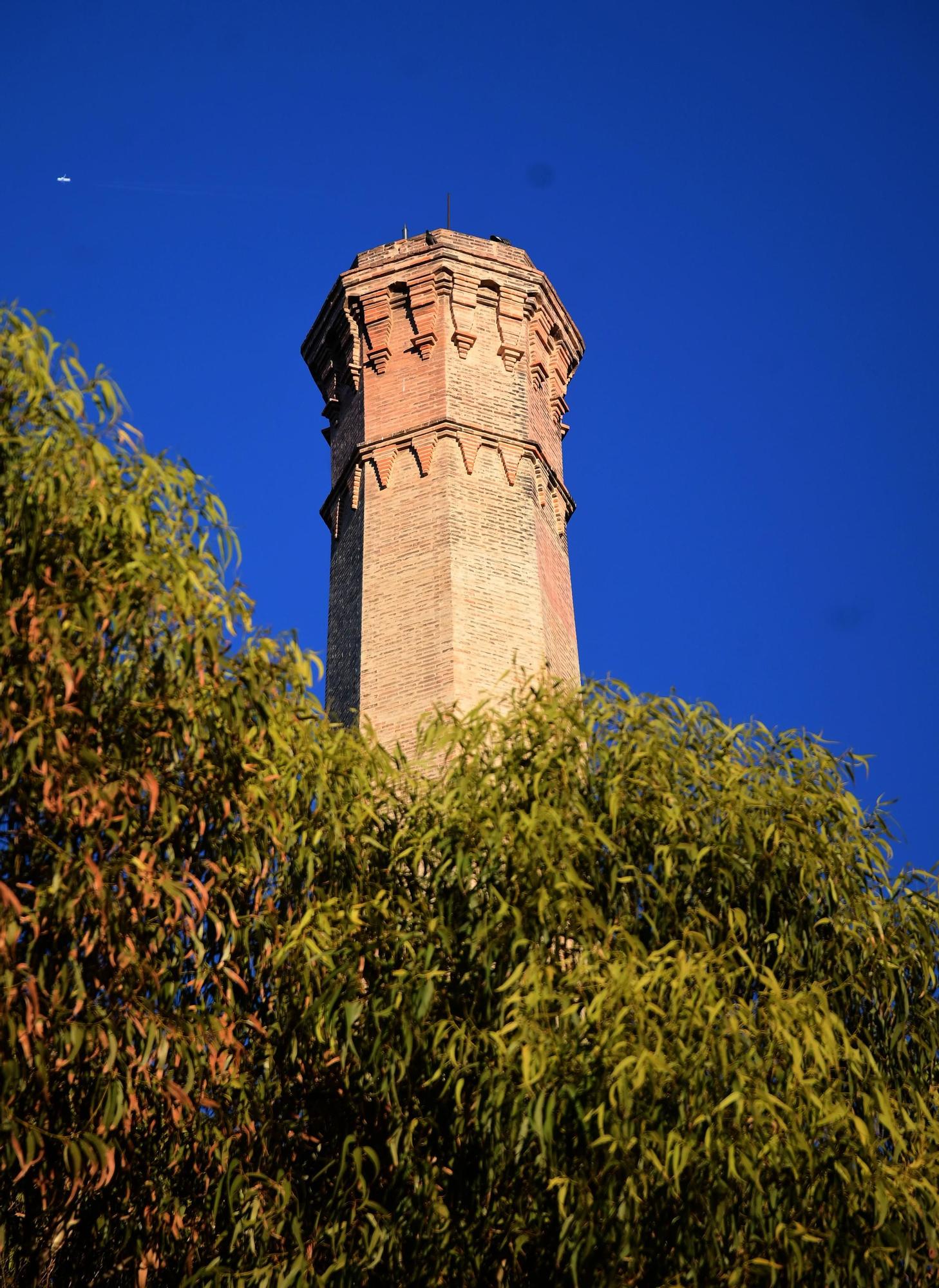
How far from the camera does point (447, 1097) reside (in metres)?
8.01

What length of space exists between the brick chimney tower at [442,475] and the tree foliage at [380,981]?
18.9 feet

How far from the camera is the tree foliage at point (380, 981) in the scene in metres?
7.16

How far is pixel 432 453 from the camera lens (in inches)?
662

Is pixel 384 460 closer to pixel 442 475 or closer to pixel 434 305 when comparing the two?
pixel 442 475

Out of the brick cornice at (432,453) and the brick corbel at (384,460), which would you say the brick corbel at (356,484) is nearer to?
the brick cornice at (432,453)

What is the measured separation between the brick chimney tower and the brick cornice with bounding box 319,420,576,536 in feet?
0.07

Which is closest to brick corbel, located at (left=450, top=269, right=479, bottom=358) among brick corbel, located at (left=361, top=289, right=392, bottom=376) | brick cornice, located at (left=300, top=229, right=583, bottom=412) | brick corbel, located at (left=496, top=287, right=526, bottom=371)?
brick cornice, located at (left=300, top=229, right=583, bottom=412)

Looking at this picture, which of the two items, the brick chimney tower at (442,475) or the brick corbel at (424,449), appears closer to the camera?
the brick chimney tower at (442,475)

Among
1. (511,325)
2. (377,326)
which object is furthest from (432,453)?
(511,325)

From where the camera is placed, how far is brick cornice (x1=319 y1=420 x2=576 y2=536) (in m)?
16.9

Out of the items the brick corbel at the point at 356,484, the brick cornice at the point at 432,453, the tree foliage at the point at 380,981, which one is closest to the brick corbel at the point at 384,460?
the brick cornice at the point at 432,453

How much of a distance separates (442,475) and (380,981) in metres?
9.13

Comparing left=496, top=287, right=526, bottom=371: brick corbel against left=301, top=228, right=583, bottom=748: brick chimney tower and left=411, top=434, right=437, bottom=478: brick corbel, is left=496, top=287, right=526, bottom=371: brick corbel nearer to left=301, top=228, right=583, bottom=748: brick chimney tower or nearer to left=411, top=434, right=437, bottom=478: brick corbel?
left=301, top=228, right=583, bottom=748: brick chimney tower

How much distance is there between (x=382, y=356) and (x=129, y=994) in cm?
1171
